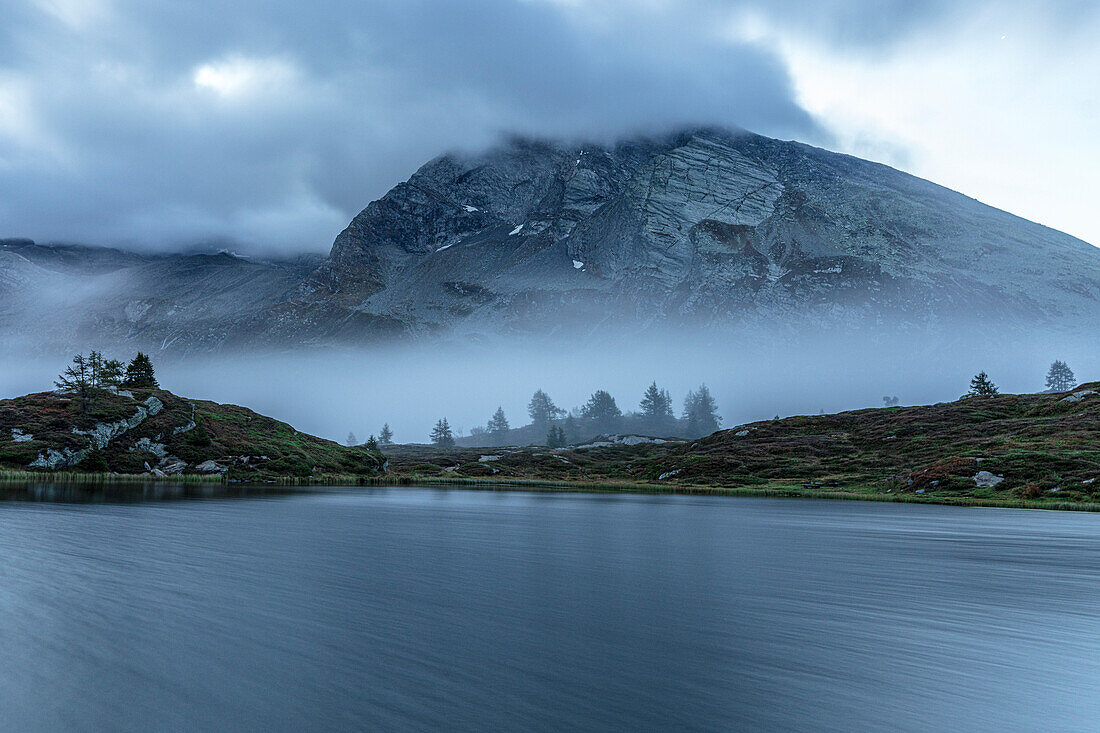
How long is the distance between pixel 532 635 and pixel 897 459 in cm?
9709

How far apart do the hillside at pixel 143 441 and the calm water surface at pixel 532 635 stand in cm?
7026

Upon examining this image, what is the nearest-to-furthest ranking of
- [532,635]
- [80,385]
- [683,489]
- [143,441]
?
[532,635] < [80,385] < [143,441] < [683,489]

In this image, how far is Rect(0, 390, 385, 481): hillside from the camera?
8519 centimetres

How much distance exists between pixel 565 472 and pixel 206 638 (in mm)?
138821

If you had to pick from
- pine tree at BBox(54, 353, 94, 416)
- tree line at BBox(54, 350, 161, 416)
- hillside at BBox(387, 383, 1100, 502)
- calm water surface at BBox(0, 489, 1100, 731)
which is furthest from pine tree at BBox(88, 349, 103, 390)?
calm water surface at BBox(0, 489, 1100, 731)

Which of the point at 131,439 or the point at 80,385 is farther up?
the point at 80,385

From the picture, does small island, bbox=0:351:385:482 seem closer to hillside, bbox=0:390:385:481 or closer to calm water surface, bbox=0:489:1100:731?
hillside, bbox=0:390:385:481

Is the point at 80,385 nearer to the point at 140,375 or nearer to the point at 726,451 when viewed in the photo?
the point at 140,375

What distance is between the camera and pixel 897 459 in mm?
94500

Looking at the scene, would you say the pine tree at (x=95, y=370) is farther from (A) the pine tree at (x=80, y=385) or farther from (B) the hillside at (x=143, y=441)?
(B) the hillside at (x=143, y=441)

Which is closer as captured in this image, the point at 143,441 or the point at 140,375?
the point at 143,441

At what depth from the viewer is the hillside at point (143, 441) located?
279ft

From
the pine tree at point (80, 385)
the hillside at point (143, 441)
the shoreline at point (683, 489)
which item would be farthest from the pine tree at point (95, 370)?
the shoreline at point (683, 489)

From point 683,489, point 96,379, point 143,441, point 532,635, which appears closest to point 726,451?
point 683,489
